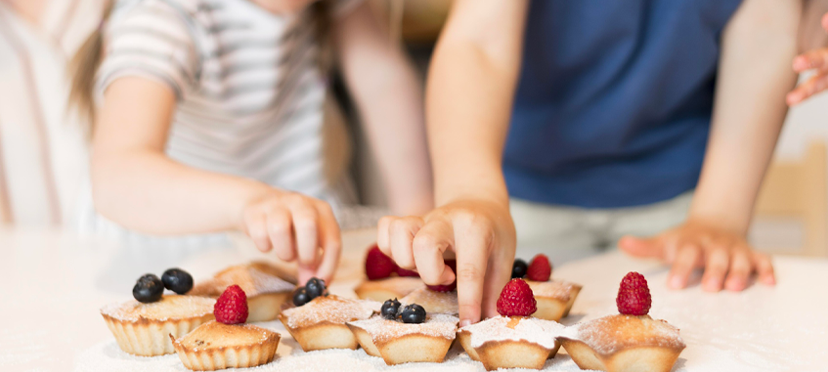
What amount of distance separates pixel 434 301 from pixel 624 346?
0.16m

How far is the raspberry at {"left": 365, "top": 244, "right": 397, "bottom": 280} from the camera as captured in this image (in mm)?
609

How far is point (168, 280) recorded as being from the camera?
0.52 metres

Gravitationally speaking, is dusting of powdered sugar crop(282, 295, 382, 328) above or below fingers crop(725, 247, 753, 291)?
below

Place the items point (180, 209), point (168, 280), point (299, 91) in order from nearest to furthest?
1. point (168, 280)
2. point (180, 209)
3. point (299, 91)

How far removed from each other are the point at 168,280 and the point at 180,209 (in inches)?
7.1

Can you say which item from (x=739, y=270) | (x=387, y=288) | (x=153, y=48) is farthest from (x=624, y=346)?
(x=153, y=48)

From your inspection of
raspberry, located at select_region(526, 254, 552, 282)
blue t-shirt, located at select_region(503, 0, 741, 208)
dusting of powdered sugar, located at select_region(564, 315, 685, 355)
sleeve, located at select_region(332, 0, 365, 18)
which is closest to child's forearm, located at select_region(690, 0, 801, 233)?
blue t-shirt, located at select_region(503, 0, 741, 208)

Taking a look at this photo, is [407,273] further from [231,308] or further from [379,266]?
[231,308]

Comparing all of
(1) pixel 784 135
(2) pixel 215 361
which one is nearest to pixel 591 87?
(2) pixel 215 361

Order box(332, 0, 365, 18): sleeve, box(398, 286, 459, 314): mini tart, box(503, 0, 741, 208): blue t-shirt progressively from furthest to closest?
box(332, 0, 365, 18): sleeve < box(503, 0, 741, 208): blue t-shirt < box(398, 286, 459, 314): mini tart

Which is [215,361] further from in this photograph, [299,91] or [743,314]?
[299,91]

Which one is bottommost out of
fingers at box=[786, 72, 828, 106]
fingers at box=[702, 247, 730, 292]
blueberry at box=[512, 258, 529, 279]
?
blueberry at box=[512, 258, 529, 279]

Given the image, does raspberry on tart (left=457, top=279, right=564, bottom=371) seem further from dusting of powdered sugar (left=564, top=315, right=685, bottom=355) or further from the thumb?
the thumb

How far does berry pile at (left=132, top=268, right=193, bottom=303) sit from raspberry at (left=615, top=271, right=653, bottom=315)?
344 mm
